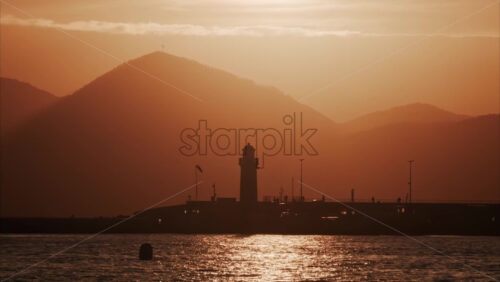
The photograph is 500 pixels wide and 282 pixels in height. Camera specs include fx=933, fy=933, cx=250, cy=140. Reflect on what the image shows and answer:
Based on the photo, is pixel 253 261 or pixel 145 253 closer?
pixel 253 261

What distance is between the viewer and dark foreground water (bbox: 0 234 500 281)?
118 m

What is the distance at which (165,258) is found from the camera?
14400 cm

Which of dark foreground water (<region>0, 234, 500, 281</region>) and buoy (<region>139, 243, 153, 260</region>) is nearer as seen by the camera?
dark foreground water (<region>0, 234, 500, 281</region>)

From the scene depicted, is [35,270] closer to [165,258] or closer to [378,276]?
[165,258]

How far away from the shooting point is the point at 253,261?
13900 centimetres

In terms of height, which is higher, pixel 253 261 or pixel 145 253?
pixel 145 253

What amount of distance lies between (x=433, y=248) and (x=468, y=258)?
26543 millimetres

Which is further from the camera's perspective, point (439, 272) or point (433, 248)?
point (433, 248)

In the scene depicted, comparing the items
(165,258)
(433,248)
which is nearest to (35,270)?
(165,258)

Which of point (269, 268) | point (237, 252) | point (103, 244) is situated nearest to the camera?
point (269, 268)

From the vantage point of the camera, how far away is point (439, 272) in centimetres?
12362

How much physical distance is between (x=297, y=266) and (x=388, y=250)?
3976cm

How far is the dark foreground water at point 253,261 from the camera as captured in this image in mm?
118125

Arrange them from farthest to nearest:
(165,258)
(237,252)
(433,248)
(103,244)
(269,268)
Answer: (103,244)
(433,248)
(237,252)
(165,258)
(269,268)
